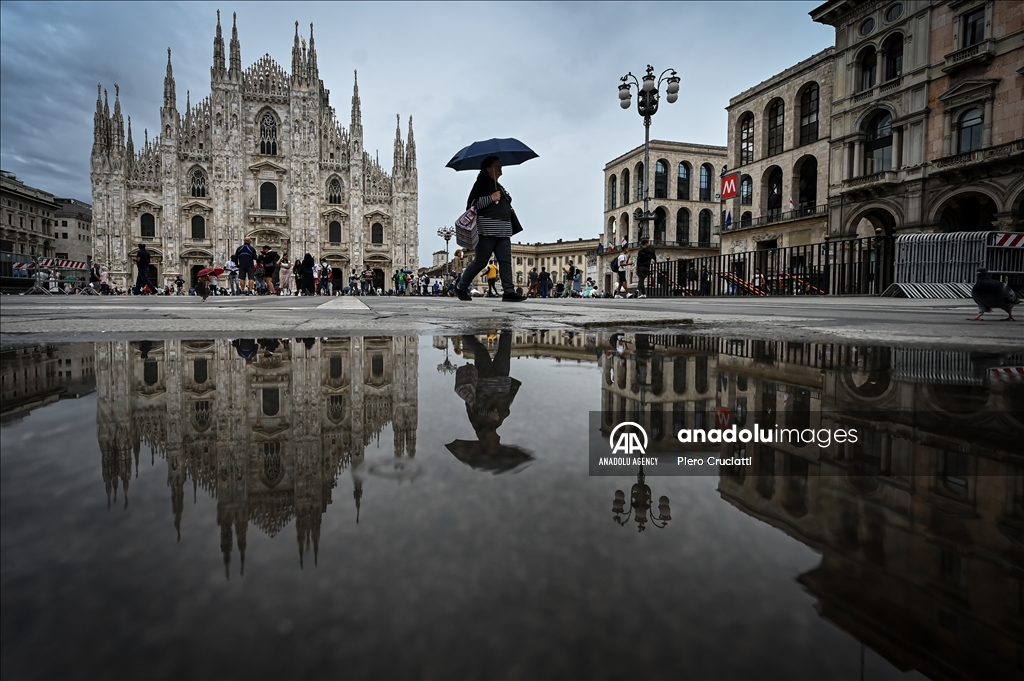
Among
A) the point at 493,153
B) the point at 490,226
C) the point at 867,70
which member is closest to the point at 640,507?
the point at 490,226

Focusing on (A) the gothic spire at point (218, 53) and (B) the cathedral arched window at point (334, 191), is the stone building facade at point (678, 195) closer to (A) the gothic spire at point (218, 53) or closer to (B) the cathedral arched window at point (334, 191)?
(B) the cathedral arched window at point (334, 191)

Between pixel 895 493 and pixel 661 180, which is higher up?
pixel 661 180

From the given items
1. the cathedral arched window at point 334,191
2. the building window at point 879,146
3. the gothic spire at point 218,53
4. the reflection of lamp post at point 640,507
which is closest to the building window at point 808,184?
the building window at point 879,146

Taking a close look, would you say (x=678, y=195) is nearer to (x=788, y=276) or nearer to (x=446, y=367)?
(x=788, y=276)

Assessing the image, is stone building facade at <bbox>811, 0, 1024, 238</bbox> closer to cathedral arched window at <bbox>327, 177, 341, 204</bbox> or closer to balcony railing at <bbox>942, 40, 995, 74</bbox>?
balcony railing at <bbox>942, 40, 995, 74</bbox>

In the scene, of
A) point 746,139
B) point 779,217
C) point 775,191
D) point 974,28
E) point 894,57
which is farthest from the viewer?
point 746,139

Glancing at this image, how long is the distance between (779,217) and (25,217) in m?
68.8

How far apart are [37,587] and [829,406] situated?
1.05 m

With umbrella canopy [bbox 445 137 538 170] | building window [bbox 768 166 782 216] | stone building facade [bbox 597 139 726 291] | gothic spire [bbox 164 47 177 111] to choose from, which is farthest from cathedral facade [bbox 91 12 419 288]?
umbrella canopy [bbox 445 137 538 170]

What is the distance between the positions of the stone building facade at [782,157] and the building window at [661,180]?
1131 centimetres

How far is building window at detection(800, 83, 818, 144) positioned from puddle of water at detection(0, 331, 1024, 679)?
1243 inches

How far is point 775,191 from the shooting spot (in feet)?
99.8

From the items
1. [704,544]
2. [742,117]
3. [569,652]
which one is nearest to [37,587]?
[569,652]

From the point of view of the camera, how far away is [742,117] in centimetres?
3123
